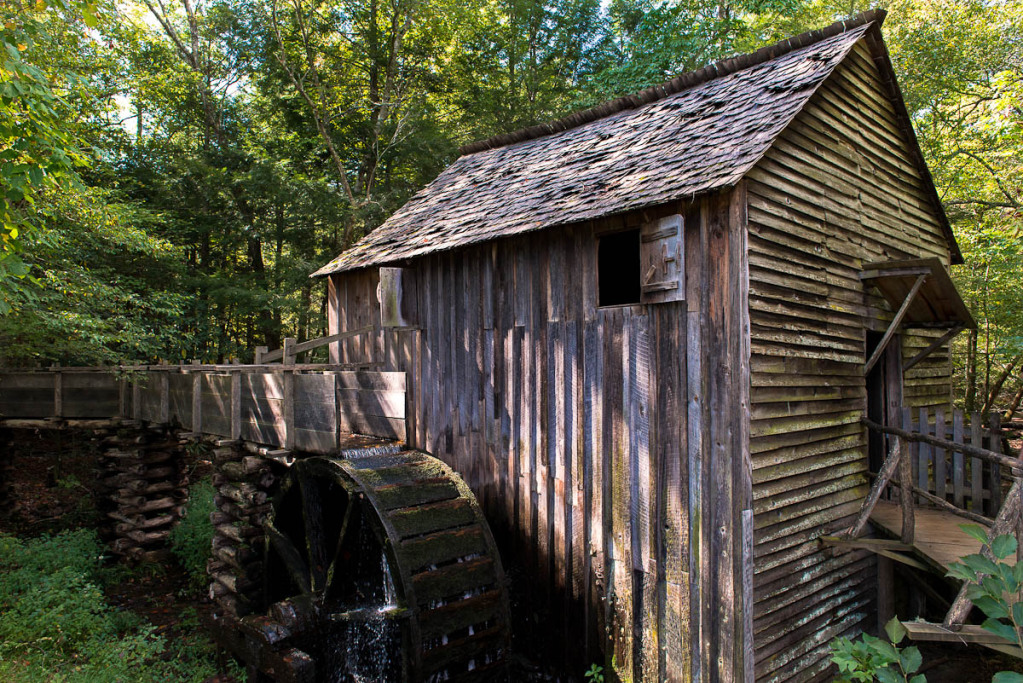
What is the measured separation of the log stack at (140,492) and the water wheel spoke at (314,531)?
4.82 m

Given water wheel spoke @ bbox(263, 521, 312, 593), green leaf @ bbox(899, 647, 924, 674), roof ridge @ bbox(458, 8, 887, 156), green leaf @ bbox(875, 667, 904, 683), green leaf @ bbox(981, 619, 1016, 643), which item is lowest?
water wheel spoke @ bbox(263, 521, 312, 593)

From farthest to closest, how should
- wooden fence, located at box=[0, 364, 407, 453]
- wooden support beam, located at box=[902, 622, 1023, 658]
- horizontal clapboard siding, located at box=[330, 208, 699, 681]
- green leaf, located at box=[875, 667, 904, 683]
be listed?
1. wooden fence, located at box=[0, 364, 407, 453]
2. horizontal clapboard siding, located at box=[330, 208, 699, 681]
3. wooden support beam, located at box=[902, 622, 1023, 658]
4. green leaf, located at box=[875, 667, 904, 683]

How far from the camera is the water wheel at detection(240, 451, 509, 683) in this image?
5.46 m

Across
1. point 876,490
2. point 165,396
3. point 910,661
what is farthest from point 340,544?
point 910,661

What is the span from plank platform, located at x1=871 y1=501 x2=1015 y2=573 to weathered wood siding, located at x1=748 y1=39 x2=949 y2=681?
0.36m

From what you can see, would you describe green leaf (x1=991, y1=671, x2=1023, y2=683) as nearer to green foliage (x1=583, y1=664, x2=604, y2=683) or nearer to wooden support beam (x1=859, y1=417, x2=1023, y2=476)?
wooden support beam (x1=859, y1=417, x2=1023, y2=476)

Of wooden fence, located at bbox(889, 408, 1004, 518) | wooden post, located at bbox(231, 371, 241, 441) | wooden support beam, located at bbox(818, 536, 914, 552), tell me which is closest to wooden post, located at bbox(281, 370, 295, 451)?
wooden post, located at bbox(231, 371, 241, 441)

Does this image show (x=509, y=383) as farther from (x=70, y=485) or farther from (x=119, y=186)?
(x=119, y=186)

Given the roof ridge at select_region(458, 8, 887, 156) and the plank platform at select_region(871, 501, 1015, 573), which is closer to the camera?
the plank platform at select_region(871, 501, 1015, 573)

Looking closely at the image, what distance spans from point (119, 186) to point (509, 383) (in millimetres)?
13376

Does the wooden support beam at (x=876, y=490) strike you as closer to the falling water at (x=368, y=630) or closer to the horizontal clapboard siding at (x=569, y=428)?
the horizontal clapboard siding at (x=569, y=428)

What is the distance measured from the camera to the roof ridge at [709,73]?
6180mm

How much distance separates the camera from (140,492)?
10.4 metres

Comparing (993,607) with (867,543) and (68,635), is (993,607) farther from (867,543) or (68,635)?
(68,635)
